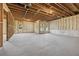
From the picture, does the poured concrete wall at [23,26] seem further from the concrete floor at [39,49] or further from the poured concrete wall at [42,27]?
the concrete floor at [39,49]

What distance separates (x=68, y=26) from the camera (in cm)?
1189

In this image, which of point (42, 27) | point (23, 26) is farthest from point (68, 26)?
point (23, 26)

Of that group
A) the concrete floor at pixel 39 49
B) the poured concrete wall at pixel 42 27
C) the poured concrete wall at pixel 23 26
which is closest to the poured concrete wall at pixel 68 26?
the poured concrete wall at pixel 42 27

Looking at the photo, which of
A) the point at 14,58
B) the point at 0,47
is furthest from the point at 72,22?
the point at 14,58

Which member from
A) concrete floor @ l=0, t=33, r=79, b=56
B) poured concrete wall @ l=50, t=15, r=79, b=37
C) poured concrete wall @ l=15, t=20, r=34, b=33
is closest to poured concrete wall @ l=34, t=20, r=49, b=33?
poured concrete wall @ l=50, t=15, r=79, b=37

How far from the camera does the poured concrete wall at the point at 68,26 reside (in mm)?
10696

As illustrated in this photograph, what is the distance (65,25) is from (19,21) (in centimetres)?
911

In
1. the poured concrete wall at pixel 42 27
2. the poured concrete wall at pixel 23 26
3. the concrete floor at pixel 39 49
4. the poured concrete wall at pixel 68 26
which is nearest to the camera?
the concrete floor at pixel 39 49

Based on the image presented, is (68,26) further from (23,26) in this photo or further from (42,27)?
(23,26)

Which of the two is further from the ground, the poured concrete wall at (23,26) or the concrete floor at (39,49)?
the poured concrete wall at (23,26)

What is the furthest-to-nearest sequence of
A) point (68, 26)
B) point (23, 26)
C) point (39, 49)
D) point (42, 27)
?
1. point (23, 26)
2. point (42, 27)
3. point (68, 26)
4. point (39, 49)

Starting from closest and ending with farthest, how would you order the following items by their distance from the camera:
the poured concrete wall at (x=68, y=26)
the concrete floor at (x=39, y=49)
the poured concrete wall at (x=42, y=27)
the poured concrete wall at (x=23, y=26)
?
the concrete floor at (x=39, y=49) → the poured concrete wall at (x=68, y=26) → the poured concrete wall at (x=42, y=27) → the poured concrete wall at (x=23, y=26)

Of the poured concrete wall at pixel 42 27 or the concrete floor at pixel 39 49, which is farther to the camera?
the poured concrete wall at pixel 42 27

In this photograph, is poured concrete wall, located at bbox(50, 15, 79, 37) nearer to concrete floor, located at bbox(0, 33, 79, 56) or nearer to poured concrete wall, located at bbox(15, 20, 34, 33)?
concrete floor, located at bbox(0, 33, 79, 56)
